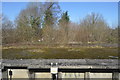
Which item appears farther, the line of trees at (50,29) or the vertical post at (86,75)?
the line of trees at (50,29)

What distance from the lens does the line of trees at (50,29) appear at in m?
15.5

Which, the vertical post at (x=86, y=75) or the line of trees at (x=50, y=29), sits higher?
the line of trees at (x=50, y=29)

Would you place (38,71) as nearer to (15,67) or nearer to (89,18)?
(15,67)

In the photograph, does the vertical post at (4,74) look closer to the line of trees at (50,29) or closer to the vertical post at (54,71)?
the vertical post at (54,71)

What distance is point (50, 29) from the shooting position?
1575 centimetres

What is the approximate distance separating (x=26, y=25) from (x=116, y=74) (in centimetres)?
1575

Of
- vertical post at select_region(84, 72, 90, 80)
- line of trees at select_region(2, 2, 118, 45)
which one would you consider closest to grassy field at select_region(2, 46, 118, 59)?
vertical post at select_region(84, 72, 90, 80)

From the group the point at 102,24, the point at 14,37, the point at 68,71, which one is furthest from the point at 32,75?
the point at 102,24

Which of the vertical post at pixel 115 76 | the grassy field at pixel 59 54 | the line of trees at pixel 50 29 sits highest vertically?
the line of trees at pixel 50 29

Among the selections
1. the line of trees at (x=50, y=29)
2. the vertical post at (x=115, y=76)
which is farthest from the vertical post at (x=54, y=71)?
the line of trees at (x=50, y=29)

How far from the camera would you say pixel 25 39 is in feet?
54.9

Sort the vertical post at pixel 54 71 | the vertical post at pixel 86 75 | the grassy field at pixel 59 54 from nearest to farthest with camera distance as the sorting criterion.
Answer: the vertical post at pixel 54 71 < the vertical post at pixel 86 75 < the grassy field at pixel 59 54

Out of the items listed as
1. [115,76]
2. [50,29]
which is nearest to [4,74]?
[115,76]

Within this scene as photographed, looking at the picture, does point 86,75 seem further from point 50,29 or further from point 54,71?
point 50,29
